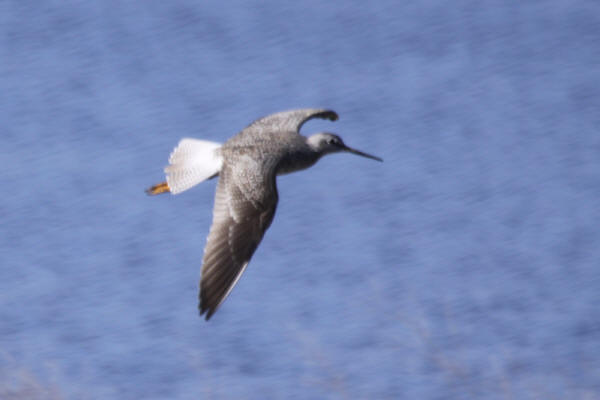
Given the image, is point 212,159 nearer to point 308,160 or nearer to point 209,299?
point 308,160

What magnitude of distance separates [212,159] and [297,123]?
64 cm

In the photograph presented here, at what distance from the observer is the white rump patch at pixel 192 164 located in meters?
5.54

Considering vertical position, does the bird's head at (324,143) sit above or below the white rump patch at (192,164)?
below

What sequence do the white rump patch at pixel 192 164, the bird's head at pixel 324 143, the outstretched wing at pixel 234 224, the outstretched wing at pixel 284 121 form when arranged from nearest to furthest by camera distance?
the outstretched wing at pixel 234 224
the white rump patch at pixel 192 164
the bird's head at pixel 324 143
the outstretched wing at pixel 284 121

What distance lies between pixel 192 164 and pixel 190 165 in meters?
0.01

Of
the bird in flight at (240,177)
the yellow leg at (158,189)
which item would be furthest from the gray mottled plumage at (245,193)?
the yellow leg at (158,189)

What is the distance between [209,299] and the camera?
185 inches

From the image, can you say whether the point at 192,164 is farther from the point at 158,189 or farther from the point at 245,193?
the point at 245,193

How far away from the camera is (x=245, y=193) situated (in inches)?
203

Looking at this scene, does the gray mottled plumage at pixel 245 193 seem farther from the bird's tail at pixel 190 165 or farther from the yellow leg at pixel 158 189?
the yellow leg at pixel 158 189

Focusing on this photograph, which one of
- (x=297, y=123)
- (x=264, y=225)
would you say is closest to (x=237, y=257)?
(x=264, y=225)

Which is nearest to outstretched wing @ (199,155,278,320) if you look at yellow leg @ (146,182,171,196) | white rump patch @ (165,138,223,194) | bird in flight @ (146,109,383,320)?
bird in flight @ (146,109,383,320)

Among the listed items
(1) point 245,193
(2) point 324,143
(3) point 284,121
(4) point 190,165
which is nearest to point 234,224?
(1) point 245,193

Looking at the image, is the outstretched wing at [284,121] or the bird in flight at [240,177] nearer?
the bird in flight at [240,177]
